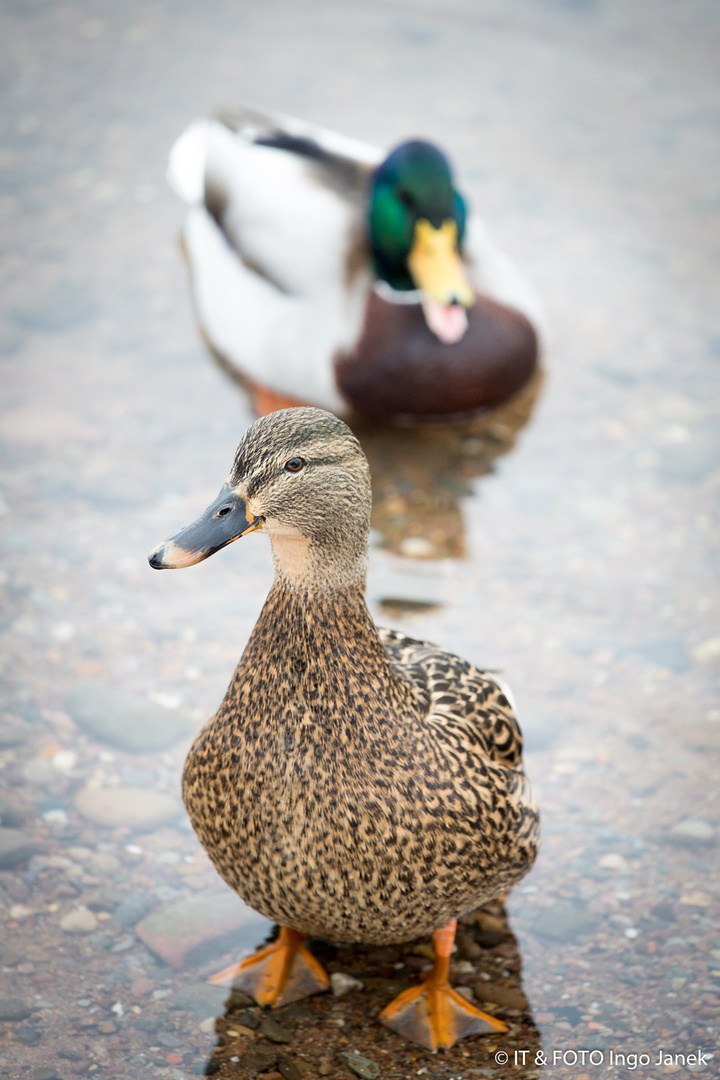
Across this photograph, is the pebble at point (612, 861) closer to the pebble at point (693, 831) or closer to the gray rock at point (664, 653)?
the pebble at point (693, 831)

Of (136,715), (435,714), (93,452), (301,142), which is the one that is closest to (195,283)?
(301,142)

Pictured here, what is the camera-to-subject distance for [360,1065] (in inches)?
109

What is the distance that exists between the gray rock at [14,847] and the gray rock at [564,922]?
1.34 meters

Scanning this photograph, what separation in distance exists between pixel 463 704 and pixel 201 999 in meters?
0.96

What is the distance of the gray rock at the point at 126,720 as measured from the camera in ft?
12.2

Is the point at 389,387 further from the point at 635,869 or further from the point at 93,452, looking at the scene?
the point at 635,869

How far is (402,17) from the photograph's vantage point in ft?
24.7

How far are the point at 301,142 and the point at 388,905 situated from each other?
395cm

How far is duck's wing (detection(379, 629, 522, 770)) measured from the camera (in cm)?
277

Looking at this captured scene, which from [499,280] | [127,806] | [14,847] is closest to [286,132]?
[499,280]

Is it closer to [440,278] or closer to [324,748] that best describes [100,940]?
[324,748]

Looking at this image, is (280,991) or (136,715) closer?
(280,991)

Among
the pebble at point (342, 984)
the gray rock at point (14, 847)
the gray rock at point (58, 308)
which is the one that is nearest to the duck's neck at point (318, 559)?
the pebble at point (342, 984)

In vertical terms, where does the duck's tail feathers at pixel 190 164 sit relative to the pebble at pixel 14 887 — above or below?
above
